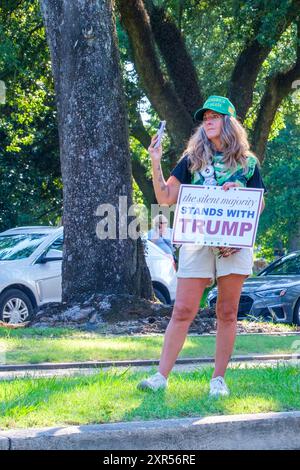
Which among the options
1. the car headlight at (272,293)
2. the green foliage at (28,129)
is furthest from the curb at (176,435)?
the green foliage at (28,129)

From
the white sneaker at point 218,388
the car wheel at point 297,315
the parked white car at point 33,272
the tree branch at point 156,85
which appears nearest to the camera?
the white sneaker at point 218,388

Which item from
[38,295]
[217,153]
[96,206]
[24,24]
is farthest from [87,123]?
[24,24]

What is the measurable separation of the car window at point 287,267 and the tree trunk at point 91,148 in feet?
14.9

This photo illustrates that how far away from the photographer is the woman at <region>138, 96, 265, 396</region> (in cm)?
692

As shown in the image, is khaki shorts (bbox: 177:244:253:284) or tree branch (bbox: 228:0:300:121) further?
tree branch (bbox: 228:0:300:121)

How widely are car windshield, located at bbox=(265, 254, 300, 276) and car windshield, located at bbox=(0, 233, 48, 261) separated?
13.6ft

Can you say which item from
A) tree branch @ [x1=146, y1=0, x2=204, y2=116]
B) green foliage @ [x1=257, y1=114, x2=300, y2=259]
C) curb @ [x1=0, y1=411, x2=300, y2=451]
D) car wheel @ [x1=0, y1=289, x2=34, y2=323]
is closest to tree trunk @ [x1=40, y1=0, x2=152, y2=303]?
car wheel @ [x1=0, y1=289, x2=34, y2=323]

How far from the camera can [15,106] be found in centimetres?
2592

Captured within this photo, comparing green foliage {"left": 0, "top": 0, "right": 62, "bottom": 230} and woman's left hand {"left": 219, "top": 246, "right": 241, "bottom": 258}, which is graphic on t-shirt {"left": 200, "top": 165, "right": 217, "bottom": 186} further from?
green foliage {"left": 0, "top": 0, "right": 62, "bottom": 230}

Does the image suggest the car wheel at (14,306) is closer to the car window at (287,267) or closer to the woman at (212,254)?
the car window at (287,267)

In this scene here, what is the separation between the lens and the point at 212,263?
696 cm

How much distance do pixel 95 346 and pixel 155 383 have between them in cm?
355

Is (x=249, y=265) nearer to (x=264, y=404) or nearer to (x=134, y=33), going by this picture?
(x=264, y=404)

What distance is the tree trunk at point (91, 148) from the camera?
13453 millimetres
